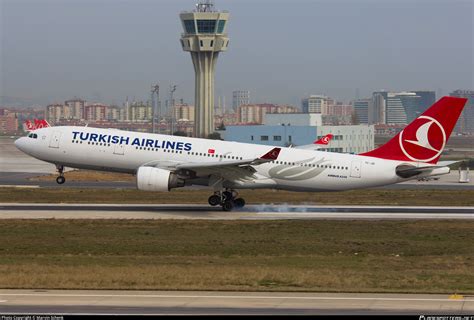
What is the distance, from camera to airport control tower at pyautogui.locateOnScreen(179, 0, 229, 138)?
169 meters

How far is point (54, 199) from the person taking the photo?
178 feet

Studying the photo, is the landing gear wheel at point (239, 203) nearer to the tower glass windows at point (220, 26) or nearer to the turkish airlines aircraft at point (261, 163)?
the turkish airlines aircraft at point (261, 163)

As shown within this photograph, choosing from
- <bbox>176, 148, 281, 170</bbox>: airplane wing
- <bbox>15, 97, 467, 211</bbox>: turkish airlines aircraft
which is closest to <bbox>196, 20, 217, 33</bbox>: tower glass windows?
<bbox>15, 97, 467, 211</bbox>: turkish airlines aircraft

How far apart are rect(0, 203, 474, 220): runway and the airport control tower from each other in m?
118

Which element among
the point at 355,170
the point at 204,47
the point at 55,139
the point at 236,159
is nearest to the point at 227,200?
the point at 236,159

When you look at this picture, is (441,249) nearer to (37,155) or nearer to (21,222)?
(21,222)

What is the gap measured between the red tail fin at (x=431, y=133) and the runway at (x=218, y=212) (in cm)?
339

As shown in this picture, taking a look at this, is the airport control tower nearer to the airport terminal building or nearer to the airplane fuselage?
the airport terminal building

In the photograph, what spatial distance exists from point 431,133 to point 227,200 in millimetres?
11973

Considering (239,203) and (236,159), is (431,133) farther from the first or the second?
(239,203)

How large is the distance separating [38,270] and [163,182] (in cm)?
1689

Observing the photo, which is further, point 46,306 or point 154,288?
point 154,288

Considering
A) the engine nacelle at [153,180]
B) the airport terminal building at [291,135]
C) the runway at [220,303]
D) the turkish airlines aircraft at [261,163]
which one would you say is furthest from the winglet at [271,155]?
the airport terminal building at [291,135]

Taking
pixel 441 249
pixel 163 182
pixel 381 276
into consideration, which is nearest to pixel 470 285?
pixel 381 276
